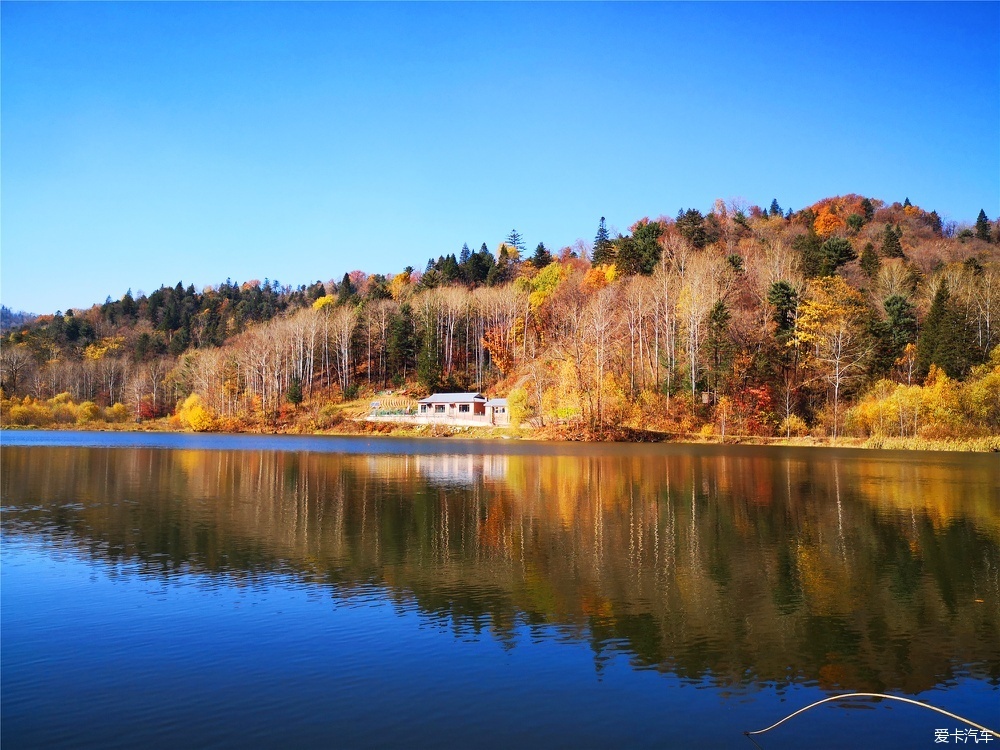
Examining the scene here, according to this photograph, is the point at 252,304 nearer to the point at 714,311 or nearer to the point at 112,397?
the point at 112,397

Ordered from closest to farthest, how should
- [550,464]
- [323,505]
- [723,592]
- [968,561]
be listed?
1. [723,592]
2. [968,561]
3. [323,505]
4. [550,464]

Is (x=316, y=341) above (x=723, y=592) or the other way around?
above

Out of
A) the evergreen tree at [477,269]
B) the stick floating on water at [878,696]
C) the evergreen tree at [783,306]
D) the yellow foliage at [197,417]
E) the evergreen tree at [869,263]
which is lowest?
the stick floating on water at [878,696]

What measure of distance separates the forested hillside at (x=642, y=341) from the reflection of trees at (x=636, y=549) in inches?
1178

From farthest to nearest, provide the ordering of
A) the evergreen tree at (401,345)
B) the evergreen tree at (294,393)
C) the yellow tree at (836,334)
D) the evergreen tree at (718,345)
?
the evergreen tree at (401,345), the evergreen tree at (294,393), the evergreen tree at (718,345), the yellow tree at (836,334)

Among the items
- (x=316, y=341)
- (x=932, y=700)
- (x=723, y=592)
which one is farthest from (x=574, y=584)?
(x=316, y=341)

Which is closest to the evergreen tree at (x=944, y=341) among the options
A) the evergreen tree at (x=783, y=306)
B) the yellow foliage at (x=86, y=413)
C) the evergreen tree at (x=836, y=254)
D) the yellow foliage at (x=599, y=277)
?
the evergreen tree at (x=783, y=306)

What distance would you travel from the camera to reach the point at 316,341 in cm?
10550

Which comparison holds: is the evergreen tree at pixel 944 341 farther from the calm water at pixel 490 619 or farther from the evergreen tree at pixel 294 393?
the evergreen tree at pixel 294 393

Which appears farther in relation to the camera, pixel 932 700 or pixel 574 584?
pixel 574 584

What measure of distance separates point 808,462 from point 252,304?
13207 cm

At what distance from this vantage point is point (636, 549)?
17938mm

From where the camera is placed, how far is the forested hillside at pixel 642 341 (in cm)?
6384

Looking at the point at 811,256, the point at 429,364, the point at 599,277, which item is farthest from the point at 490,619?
the point at 599,277
